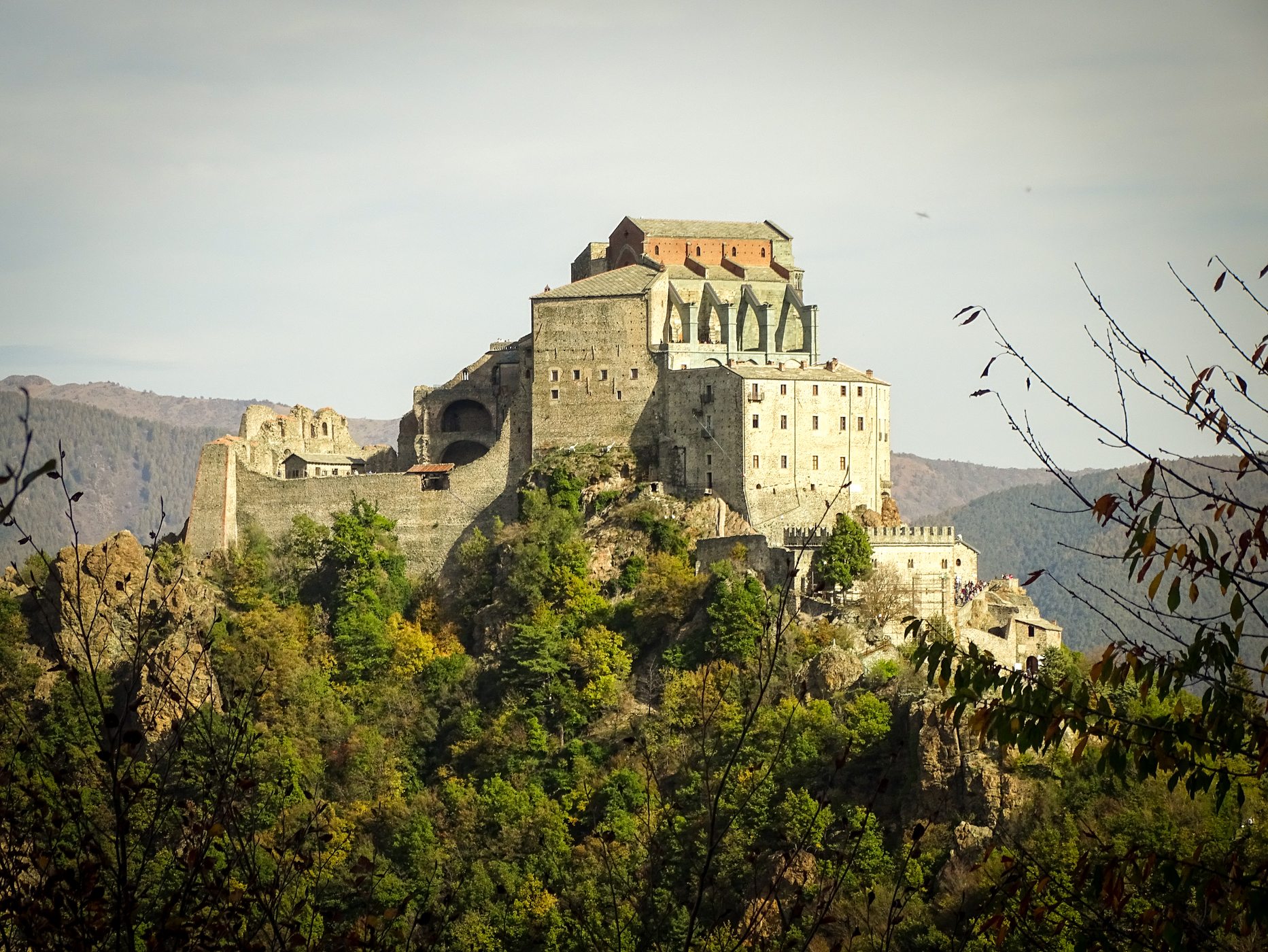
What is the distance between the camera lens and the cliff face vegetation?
47.0 m

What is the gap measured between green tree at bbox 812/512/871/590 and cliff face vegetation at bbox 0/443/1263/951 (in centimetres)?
205

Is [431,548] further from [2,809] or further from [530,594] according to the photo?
[2,809]

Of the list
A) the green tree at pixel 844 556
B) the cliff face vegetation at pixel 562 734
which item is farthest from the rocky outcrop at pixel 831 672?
the green tree at pixel 844 556

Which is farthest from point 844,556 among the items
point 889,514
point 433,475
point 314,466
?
point 314,466

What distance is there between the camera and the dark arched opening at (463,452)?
72.1 meters

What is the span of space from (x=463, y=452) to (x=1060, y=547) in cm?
11368

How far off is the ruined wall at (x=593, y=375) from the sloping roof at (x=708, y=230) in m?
8.11

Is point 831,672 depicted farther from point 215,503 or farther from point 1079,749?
point 1079,749

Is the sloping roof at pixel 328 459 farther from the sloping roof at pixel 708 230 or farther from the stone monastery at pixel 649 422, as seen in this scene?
the sloping roof at pixel 708 230

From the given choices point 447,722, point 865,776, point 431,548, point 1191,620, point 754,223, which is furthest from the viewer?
point 754,223

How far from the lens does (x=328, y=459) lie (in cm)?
7344

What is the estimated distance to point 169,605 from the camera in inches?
2525

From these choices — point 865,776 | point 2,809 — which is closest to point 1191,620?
point 2,809

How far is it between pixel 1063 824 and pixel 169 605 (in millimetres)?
34409
